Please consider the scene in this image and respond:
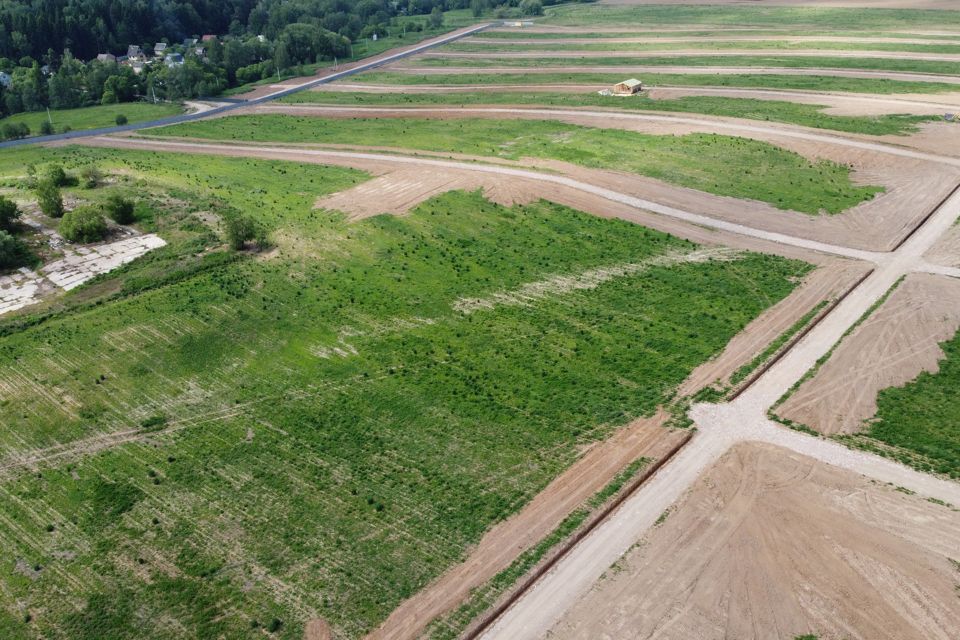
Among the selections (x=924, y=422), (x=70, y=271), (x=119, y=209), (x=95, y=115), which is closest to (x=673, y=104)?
(x=924, y=422)

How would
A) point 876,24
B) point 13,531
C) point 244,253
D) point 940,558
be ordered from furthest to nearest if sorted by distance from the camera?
point 876,24 → point 244,253 → point 13,531 → point 940,558

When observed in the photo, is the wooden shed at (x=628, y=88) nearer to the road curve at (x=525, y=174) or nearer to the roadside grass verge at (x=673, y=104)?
the roadside grass verge at (x=673, y=104)

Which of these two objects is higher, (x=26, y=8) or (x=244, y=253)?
(x=26, y=8)

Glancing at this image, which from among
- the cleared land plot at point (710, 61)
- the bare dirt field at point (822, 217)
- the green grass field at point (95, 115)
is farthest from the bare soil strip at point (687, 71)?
the green grass field at point (95, 115)

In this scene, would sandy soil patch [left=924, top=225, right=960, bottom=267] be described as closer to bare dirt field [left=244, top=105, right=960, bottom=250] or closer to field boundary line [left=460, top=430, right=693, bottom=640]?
bare dirt field [left=244, top=105, right=960, bottom=250]

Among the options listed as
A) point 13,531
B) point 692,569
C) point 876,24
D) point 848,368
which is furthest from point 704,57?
point 13,531

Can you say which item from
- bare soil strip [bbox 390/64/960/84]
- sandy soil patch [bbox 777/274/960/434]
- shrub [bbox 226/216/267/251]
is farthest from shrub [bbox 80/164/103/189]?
sandy soil patch [bbox 777/274/960/434]

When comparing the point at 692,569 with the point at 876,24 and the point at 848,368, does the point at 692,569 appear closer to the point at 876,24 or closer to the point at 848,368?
the point at 848,368
